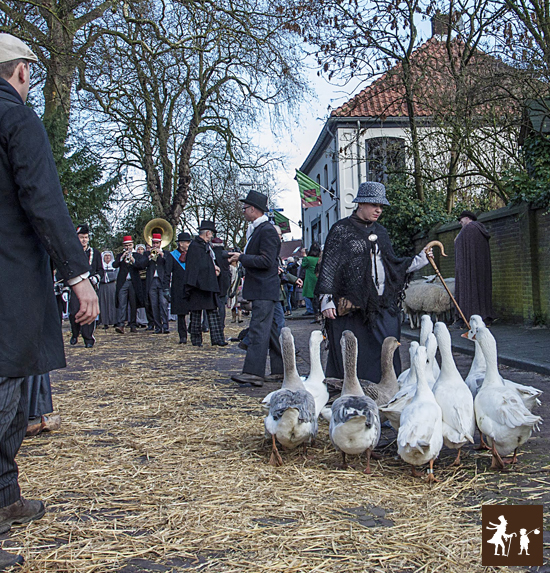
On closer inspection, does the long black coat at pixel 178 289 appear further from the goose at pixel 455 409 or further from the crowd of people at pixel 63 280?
the goose at pixel 455 409

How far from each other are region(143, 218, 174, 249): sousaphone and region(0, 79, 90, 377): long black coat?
2203 cm

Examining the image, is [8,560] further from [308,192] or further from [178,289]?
[308,192]

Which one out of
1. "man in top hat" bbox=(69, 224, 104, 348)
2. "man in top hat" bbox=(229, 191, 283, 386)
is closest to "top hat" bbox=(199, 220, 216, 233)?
"man in top hat" bbox=(69, 224, 104, 348)

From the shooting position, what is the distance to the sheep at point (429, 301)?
46.9 feet

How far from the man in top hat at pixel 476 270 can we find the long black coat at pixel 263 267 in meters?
6.51

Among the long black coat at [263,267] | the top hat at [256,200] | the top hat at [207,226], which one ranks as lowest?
the long black coat at [263,267]

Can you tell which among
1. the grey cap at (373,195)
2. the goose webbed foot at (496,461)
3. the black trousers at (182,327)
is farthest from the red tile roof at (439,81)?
the goose webbed foot at (496,461)

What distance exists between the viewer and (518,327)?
42.4 ft

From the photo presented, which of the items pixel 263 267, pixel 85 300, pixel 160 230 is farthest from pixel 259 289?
pixel 160 230

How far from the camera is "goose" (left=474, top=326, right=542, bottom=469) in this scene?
3.95m

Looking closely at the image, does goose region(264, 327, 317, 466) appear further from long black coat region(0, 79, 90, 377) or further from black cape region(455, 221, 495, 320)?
black cape region(455, 221, 495, 320)

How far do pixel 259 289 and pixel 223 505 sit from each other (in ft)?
14.5

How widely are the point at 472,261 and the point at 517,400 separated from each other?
959cm

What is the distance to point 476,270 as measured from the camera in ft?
43.3
